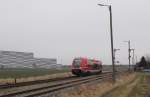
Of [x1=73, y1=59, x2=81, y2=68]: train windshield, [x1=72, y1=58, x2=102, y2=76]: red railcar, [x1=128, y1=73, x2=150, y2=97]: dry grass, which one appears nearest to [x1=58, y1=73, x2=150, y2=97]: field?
[x1=128, y1=73, x2=150, y2=97]: dry grass

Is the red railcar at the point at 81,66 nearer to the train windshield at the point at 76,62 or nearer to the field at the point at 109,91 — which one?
the train windshield at the point at 76,62

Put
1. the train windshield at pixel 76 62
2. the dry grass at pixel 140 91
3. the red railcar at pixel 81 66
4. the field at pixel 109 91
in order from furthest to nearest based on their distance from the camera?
the train windshield at pixel 76 62 < the red railcar at pixel 81 66 < the dry grass at pixel 140 91 < the field at pixel 109 91

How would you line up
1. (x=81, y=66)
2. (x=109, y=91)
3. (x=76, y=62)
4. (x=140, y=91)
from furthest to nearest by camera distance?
(x=76, y=62), (x=81, y=66), (x=140, y=91), (x=109, y=91)

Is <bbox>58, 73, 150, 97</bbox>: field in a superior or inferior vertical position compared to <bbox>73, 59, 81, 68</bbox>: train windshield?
inferior

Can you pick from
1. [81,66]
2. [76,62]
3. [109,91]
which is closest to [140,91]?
[109,91]

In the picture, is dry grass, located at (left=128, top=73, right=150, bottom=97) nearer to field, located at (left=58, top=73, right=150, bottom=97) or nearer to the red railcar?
field, located at (left=58, top=73, right=150, bottom=97)

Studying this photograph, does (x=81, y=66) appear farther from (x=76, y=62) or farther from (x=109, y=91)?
(x=109, y=91)

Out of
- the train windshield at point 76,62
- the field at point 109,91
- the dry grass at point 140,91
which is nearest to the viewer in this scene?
the field at point 109,91

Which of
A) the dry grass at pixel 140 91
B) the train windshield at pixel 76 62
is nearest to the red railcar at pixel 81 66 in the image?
the train windshield at pixel 76 62

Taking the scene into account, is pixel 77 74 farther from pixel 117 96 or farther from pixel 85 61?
pixel 117 96

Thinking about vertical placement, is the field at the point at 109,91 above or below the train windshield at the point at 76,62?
below

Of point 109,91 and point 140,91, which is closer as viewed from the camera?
point 109,91

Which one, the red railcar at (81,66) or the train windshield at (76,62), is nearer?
the red railcar at (81,66)

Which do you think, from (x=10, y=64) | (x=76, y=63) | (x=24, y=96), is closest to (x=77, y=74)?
(x=76, y=63)
